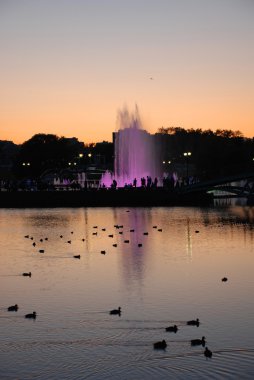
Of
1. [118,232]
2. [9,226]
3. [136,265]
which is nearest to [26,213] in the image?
[9,226]

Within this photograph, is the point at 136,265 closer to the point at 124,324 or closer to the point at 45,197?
the point at 124,324

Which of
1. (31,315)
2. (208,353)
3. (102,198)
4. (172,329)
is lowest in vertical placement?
(208,353)

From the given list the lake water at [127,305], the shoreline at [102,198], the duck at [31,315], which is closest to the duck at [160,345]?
the lake water at [127,305]

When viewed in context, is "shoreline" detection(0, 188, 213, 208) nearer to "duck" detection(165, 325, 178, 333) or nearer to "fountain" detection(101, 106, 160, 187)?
"fountain" detection(101, 106, 160, 187)

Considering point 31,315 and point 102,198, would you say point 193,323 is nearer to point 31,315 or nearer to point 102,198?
point 31,315

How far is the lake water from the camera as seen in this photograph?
17.5m

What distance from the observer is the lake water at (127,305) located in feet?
57.4

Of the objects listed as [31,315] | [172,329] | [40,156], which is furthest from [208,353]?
[40,156]

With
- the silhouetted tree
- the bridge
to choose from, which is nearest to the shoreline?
the bridge

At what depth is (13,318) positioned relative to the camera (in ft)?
72.0

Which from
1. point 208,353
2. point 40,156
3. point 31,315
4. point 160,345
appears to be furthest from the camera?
point 40,156

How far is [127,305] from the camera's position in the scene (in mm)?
23672

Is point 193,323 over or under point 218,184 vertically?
under

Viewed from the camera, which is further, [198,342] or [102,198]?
[102,198]
